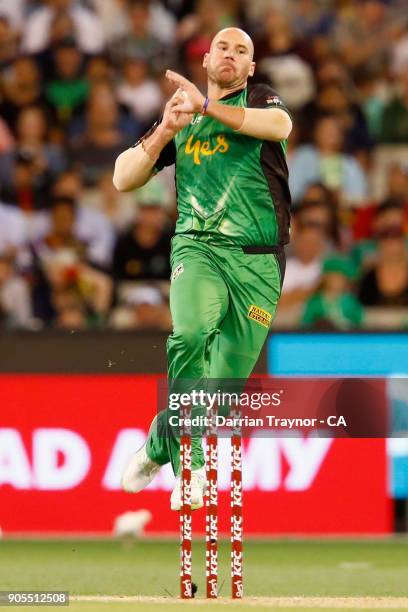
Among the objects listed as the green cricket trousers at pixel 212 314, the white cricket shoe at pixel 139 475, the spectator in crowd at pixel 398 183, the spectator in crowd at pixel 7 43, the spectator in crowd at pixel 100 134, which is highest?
the spectator in crowd at pixel 7 43

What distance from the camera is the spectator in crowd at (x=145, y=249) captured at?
12953 mm

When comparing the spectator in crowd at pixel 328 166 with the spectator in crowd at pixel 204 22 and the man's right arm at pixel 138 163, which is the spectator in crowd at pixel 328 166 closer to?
the spectator in crowd at pixel 204 22

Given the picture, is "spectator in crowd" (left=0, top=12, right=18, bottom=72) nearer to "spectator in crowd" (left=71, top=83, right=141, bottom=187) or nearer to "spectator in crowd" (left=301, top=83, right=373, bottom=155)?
"spectator in crowd" (left=71, top=83, right=141, bottom=187)

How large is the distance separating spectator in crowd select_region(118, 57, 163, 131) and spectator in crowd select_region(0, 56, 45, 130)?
791 mm

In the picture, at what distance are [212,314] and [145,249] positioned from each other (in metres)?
5.39

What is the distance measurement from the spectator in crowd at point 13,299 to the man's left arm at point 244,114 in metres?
5.24

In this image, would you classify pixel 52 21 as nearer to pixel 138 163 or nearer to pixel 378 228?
pixel 378 228

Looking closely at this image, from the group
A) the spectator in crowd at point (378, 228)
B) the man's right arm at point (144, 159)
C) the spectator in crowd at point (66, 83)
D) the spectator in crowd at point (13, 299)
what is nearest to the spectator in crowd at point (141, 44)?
the spectator in crowd at point (66, 83)

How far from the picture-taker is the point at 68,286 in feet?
41.4

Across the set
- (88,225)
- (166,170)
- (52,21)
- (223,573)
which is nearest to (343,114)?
(166,170)

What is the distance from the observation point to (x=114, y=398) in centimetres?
1148

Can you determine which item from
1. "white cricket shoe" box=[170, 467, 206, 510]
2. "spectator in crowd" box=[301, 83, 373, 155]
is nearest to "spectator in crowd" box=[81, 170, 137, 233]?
"spectator in crowd" box=[301, 83, 373, 155]

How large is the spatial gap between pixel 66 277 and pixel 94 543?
252 cm

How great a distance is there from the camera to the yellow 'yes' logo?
7.75 metres
